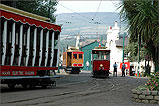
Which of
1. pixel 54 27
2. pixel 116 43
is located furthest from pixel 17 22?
pixel 116 43

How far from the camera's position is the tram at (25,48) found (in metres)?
14.4

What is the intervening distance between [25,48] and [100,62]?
62.8 ft

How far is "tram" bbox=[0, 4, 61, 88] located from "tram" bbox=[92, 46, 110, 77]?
15.9 meters

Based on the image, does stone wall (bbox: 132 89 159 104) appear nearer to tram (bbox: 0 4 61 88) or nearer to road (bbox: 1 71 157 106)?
road (bbox: 1 71 157 106)

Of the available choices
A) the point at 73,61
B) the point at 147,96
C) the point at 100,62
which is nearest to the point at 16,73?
the point at 147,96

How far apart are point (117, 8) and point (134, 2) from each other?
1116 millimetres

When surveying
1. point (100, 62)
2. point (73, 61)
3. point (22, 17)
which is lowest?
point (100, 62)

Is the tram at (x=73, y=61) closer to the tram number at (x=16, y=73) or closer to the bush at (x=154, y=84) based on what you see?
the tram number at (x=16, y=73)

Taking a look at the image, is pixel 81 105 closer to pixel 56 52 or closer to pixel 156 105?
pixel 156 105

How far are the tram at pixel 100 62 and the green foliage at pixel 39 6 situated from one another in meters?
5.44

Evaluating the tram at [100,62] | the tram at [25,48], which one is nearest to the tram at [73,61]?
the tram at [100,62]

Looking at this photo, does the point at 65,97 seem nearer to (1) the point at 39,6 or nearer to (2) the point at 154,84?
(2) the point at 154,84

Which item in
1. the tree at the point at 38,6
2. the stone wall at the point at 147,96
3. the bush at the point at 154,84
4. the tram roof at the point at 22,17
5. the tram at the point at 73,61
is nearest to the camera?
the stone wall at the point at 147,96

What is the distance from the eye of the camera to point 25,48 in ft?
51.6
